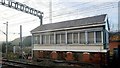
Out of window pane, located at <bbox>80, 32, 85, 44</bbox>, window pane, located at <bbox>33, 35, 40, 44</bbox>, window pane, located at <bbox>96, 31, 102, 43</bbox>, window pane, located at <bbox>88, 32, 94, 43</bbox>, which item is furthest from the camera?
window pane, located at <bbox>33, 35, 40, 44</bbox>

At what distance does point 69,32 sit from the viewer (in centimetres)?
2312

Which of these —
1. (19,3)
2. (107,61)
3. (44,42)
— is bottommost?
(107,61)

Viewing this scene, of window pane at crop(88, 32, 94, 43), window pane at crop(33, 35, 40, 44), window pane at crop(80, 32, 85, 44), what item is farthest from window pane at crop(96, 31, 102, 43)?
window pane at crop(33, 35, 40, 44)

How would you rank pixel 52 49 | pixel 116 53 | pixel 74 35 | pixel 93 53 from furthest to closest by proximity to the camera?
pixel 52 49, pixel 74 35, pixel 93 53, pixel 116 53

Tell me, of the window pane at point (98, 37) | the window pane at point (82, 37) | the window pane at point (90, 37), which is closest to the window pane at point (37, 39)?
the window pane at point (82, 37)

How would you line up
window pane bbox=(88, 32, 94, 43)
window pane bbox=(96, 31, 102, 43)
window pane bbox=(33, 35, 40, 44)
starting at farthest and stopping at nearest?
window pane bbox=(33, 35, 40, 44) → window pane bbox=(88, 32, 94, 43) → window pane bbox=(96, 31, 102, 43)

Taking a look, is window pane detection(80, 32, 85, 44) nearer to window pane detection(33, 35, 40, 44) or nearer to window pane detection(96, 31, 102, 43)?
window pane detection(96, 31, 102, 43)

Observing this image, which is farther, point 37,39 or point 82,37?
point 37,39

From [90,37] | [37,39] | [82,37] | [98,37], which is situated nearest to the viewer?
[98,37]

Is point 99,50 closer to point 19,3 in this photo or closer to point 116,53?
point 116,53

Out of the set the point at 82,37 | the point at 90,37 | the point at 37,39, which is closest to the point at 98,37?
the point at 90,37

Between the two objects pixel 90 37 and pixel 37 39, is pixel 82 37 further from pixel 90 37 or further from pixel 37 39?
pixel 37 39

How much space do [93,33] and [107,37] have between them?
1960mm

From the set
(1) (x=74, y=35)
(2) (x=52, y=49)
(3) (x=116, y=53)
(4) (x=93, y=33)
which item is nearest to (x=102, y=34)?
(4) (x=93, y=33)
